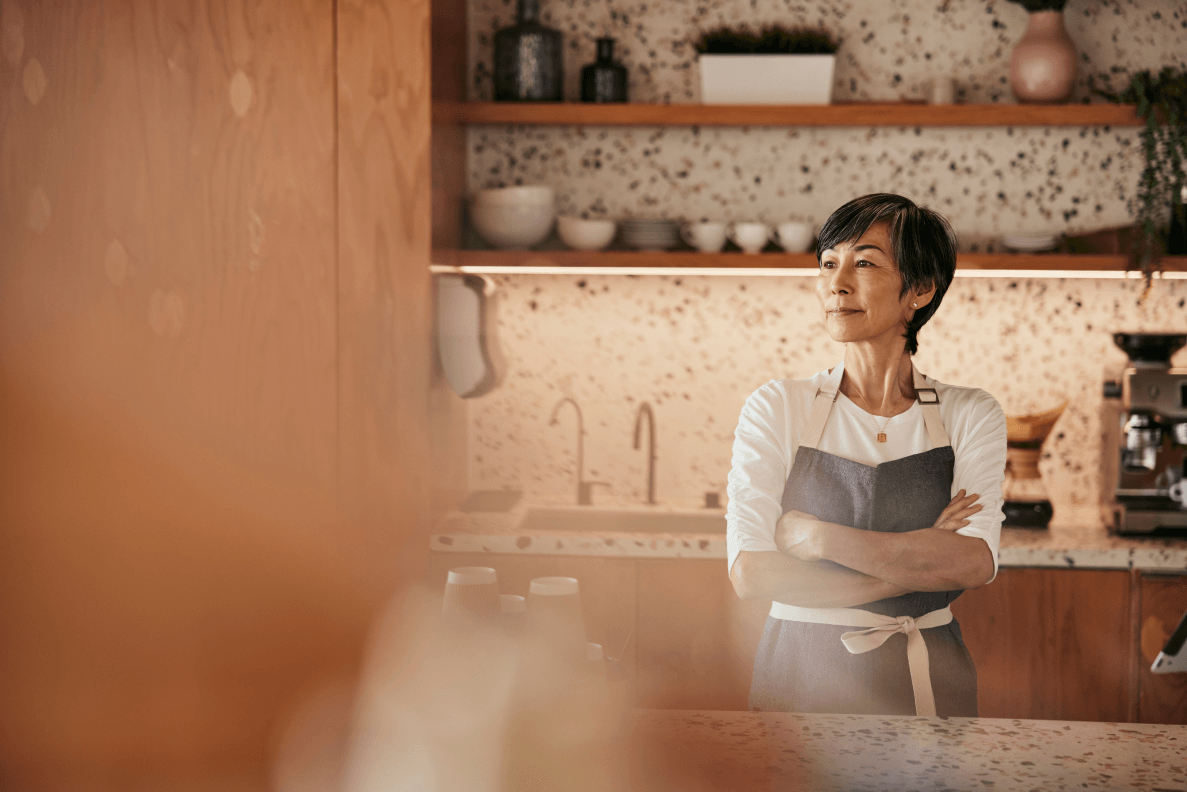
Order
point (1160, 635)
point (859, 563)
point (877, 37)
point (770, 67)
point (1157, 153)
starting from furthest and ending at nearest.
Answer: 1. point (877, 37)
2. point (770, 67)
3. point (1157, 153)
4. point (1160, 635)
5. point (859, 563)

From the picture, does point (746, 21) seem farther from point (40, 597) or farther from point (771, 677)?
point (40, 597)

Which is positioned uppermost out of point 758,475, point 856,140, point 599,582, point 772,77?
point 772,77

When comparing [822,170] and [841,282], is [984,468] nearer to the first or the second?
[841,282]

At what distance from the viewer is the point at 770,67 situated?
8.99 ft

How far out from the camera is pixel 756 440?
1616mm

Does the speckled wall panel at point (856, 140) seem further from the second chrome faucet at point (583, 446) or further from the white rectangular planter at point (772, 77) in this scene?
the second chrome faucet at point (583, 446)

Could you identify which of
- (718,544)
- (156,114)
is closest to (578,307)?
(718,544)

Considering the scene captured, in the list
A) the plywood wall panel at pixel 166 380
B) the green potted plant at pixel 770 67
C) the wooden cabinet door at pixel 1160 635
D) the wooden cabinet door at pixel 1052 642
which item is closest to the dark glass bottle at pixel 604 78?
the green potted plant at pixel 770 67

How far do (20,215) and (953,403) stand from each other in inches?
74.1

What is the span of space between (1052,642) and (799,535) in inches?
48.6

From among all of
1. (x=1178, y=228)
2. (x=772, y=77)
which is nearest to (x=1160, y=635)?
(x=1178, y=228)

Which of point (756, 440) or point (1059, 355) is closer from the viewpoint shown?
point (756, 440)

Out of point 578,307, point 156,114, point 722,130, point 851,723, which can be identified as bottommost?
point 851,723

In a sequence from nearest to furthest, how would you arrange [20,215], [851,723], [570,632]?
[570,632]
[851,723]
[20,215]
